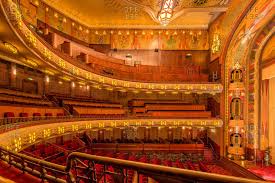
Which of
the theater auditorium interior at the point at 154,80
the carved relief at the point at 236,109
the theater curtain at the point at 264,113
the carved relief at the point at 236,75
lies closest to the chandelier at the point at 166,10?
the theater auditorium interior at the point at 154,80

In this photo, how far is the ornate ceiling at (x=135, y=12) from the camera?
583 inches

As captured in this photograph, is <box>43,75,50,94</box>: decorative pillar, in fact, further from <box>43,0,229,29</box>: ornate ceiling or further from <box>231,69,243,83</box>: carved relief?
<box>231,69,243,83</box>: carved relief

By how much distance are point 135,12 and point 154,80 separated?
5507 millimetres

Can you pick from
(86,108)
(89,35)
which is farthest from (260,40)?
(89,35)

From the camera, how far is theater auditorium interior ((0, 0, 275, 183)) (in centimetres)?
1098

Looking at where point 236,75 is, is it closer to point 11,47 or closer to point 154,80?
point 154,80

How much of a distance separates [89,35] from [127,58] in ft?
12.6

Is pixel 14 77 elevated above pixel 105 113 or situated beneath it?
elevated above

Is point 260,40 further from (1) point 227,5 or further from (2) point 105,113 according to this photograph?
(2) point 105,113

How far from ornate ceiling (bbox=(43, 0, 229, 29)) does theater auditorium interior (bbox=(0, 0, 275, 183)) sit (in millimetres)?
79

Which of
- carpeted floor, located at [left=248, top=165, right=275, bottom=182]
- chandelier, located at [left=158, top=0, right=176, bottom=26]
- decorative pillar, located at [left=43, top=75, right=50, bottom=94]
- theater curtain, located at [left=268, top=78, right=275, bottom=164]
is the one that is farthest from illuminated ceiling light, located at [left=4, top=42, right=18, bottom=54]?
theater curtain, located at [left=268, top=78, right=275, bottom=164]

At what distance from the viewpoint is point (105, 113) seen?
48.5 ft

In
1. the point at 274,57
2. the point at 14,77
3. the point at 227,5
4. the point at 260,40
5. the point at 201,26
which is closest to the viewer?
the point at 14,77

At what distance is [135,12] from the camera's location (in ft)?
54.0
